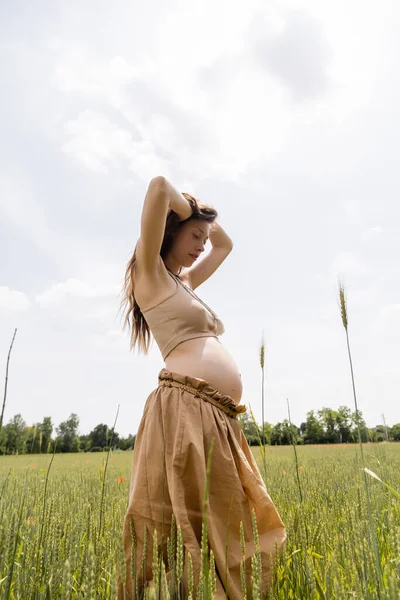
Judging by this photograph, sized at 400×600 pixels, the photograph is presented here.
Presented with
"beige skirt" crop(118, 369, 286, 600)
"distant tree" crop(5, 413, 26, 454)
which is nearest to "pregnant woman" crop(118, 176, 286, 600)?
"beige skirt" crop(118, 369, 286, 600)

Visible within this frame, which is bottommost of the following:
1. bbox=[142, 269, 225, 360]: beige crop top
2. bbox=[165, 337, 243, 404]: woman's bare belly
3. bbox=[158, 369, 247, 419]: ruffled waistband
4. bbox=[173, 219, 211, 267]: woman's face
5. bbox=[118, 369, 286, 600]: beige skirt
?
bbox=[118, 369, 286, 600]: beige skirt

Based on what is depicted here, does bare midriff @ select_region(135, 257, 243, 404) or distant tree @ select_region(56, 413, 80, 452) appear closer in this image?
bare midriff @ select_region(135, 257, 243, 404)

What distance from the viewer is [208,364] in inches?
74.5

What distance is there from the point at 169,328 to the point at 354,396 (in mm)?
1086

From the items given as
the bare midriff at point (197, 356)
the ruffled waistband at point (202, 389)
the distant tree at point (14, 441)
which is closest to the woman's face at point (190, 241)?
the bare midriff at point (197, 356)

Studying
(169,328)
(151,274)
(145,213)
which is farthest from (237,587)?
(145,213)

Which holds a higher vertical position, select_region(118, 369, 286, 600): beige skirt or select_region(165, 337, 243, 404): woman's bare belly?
select_region(165, 337, 243, 404): woman's bare belly

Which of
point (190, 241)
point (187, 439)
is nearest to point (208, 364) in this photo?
point (187, 439)

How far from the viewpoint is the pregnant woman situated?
1527 mm

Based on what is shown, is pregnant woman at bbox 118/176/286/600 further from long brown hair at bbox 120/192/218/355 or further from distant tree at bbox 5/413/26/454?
distant tree at bbox 5/413/26/454

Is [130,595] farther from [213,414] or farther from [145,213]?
[145,213]

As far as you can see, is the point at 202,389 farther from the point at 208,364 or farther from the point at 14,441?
the point at 14,441

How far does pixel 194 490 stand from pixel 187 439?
208 mm

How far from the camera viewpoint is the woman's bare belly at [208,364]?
187cm
